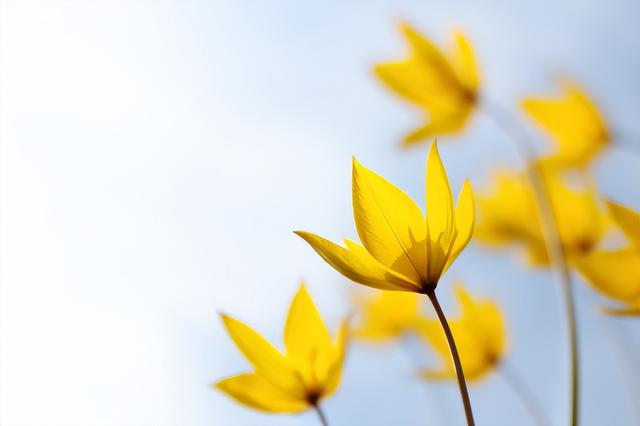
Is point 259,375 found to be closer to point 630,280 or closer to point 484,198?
point 630,280

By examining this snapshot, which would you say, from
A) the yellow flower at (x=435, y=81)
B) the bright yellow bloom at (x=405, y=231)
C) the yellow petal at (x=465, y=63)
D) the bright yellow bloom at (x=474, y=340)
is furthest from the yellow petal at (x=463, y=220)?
the yellow petal at (x=465, y=63)

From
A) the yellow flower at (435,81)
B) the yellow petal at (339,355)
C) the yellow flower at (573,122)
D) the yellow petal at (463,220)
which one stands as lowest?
the yellow petal at (339,355)

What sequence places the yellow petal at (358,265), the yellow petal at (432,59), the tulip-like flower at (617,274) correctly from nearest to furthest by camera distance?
the yellow petal at (358,265) < the tulip-like flower at (617,274) < the yellow petal at (432,59)

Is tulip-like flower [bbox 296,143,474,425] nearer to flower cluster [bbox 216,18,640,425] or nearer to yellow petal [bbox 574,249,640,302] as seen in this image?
flower cluster [bbox 216,18,640,425]

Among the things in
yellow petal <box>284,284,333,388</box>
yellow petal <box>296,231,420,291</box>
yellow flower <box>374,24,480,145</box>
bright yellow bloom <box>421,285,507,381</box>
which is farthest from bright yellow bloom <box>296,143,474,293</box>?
yellow flower <box>374,24,480,145</box>

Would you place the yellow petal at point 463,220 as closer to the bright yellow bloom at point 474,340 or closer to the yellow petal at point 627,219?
the yellow petal at point 627,219

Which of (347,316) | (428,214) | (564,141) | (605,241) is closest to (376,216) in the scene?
(428,214)

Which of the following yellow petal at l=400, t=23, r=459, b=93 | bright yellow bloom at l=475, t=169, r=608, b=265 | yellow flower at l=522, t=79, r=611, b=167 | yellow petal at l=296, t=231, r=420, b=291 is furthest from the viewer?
yellow flower at l=522, t=79, r=611, b=167

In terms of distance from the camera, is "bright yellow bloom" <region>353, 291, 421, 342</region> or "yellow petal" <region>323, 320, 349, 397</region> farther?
"bright yellow bloom" <region>353, 291, 421, 342</region>
